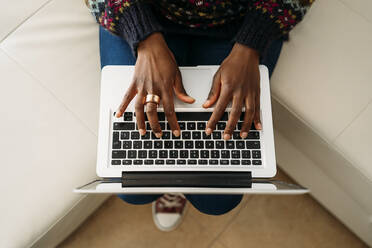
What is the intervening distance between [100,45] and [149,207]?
791 millimetres

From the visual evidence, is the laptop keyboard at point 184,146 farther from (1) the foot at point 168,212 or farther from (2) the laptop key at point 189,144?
(1) the foot at point 168,212

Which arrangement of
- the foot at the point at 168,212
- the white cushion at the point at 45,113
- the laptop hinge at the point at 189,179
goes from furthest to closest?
the foot at the point at 168,212 < the white cushion at the point at 45,113 < the laptop hinge at the point at 189,179

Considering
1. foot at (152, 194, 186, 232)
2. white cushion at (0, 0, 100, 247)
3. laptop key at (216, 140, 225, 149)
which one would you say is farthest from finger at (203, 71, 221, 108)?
foot at (152, 194, 186, 232)

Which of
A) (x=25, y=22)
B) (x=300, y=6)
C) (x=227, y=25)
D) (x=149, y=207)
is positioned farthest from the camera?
(x=149, y=207)

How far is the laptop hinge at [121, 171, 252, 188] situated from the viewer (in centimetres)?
67

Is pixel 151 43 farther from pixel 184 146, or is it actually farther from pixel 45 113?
pixel 45 113

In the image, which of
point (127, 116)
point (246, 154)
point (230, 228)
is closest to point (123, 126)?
point (127, 116)

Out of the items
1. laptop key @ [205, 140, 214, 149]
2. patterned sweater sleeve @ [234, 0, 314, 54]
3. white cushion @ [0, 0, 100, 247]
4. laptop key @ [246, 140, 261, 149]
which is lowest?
white cushion @ [0, 0, 100, 247]

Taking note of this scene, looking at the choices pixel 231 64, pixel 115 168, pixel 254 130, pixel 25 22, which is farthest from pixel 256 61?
pixel 25 22

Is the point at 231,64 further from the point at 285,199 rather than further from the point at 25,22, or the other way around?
the point at 285,199

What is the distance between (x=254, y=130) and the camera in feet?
2.35

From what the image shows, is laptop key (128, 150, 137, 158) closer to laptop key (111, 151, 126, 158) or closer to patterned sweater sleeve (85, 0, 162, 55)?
laptop key (111, 151, 126, 158)

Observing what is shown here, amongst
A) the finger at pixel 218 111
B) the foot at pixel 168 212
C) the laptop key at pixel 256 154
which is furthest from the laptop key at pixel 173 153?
the foot at pixel 168 212

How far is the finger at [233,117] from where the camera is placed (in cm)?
68
